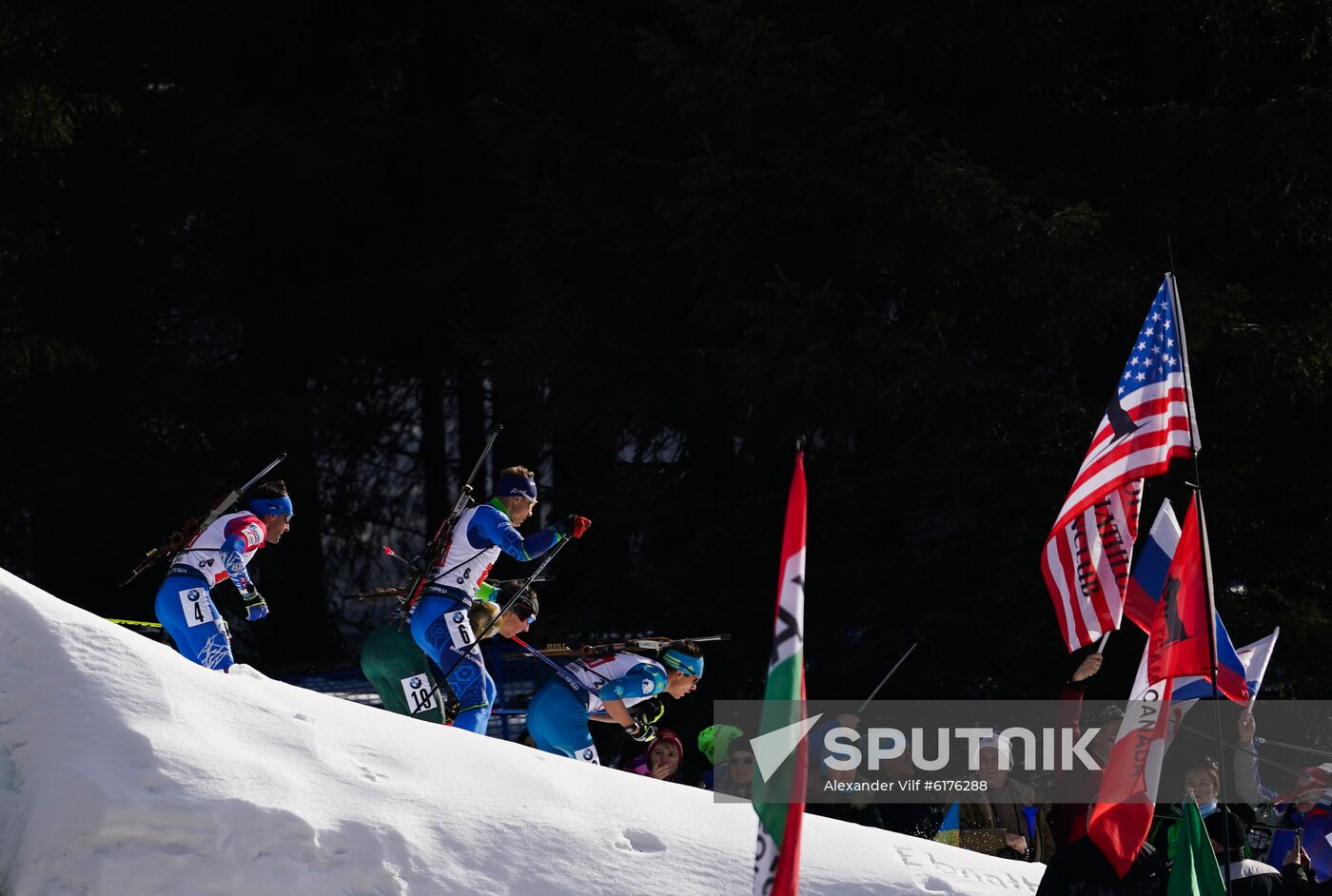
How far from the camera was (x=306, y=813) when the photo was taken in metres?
7.05

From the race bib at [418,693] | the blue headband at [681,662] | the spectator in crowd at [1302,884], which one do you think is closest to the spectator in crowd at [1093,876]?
the spectator in crowd at [1302,884]

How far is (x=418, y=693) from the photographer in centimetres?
1083

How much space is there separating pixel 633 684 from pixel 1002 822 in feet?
7.61

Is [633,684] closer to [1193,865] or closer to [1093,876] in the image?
[1093,876]

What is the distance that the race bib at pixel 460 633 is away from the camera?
10.6 m

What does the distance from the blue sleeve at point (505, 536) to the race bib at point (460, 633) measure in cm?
48

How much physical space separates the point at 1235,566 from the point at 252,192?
11.2 meters

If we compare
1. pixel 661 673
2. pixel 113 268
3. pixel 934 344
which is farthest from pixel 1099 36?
pixel 113 268

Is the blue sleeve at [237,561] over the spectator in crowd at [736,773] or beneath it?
over

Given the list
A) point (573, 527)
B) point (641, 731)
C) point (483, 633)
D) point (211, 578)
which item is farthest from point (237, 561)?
point (641, 731)

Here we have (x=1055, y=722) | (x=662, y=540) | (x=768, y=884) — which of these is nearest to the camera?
(x=768, y=884)

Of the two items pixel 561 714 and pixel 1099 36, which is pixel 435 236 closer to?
pixel 1099 36

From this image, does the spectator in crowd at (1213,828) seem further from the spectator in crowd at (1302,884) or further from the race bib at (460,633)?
the race bib at (460,633)

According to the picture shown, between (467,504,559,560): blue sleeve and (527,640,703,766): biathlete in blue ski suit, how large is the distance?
0.75 metres
